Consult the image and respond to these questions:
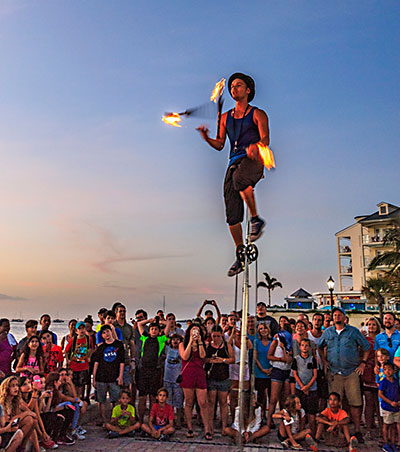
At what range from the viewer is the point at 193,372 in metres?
7.24

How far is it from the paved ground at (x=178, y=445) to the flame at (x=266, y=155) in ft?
13.0

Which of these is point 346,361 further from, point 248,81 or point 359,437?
point 248,81

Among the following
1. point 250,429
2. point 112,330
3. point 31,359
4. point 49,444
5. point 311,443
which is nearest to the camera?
point 49,444

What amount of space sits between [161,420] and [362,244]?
152 ft

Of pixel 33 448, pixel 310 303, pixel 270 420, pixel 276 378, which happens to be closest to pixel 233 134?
pixel 276 378

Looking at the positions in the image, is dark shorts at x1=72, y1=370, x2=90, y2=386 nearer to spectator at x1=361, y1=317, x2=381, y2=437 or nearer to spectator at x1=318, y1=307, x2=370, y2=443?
spectator at x1=318, y1=307, x2=370, y2=443


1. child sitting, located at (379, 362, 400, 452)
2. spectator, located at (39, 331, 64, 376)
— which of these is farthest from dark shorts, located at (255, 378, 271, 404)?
spectator, located at (39, 331, 64, 376)

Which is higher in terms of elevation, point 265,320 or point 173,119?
point 173,119

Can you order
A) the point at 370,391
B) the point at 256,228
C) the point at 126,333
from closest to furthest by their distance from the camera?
1. the point at 256,228
2. the point at 370,391
3. the point at 126,333

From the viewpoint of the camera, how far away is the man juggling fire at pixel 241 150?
5496 mm

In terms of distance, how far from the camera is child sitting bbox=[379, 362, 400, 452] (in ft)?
21.6

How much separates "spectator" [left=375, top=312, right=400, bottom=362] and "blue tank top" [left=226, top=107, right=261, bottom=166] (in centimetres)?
379

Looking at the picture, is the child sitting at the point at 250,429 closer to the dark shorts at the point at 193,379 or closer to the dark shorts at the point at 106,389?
the dark shorts at the point at 193,379

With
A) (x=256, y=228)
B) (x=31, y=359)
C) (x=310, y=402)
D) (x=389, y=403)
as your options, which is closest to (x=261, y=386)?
(x=310, y=402)
